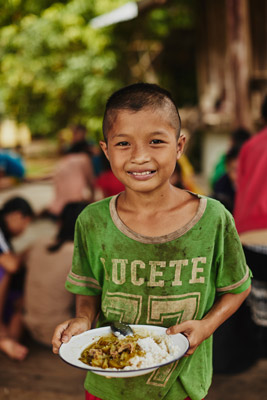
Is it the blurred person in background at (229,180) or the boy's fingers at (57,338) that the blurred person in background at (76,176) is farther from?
the boy's fingers at (57,338)

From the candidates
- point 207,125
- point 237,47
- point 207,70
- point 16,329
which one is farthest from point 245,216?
point 207,70

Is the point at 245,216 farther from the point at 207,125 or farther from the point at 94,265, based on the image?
the point at 207,125

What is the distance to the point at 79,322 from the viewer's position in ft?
4.26

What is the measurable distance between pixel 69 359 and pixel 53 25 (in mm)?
10402

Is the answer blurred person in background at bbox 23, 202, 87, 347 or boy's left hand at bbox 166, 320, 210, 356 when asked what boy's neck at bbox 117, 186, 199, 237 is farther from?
blurred person in background at bbox 23, 202, 87, 347

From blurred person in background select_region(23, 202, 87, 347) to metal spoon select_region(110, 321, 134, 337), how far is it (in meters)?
1.80

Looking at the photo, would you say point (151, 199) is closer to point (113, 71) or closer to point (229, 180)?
point (229, 180)

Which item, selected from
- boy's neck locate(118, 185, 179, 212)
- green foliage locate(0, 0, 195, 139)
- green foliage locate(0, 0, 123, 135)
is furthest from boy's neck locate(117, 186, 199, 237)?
green foliage locate(0, 0, 195, 139)

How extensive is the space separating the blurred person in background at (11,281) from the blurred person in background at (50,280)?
5.9 inches

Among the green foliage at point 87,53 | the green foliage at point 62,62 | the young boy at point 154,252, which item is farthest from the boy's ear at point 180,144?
the green foliage at point 87,53

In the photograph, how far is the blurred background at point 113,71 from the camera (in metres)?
6.93

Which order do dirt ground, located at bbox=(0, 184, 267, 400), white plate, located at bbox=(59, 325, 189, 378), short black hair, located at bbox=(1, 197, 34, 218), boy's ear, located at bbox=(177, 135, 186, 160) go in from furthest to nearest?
short black hair, located at bbox=(1, 197, 34, 218), dirt ground, located at bbox=(0, 184, 267, 400), boy's ear, located at bbox=(177, 135, 186, 160), white plate, located at bbox=(59, 325, 189, 378)

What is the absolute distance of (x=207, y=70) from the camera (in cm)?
994

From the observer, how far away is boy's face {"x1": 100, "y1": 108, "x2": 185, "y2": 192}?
3.92ft
